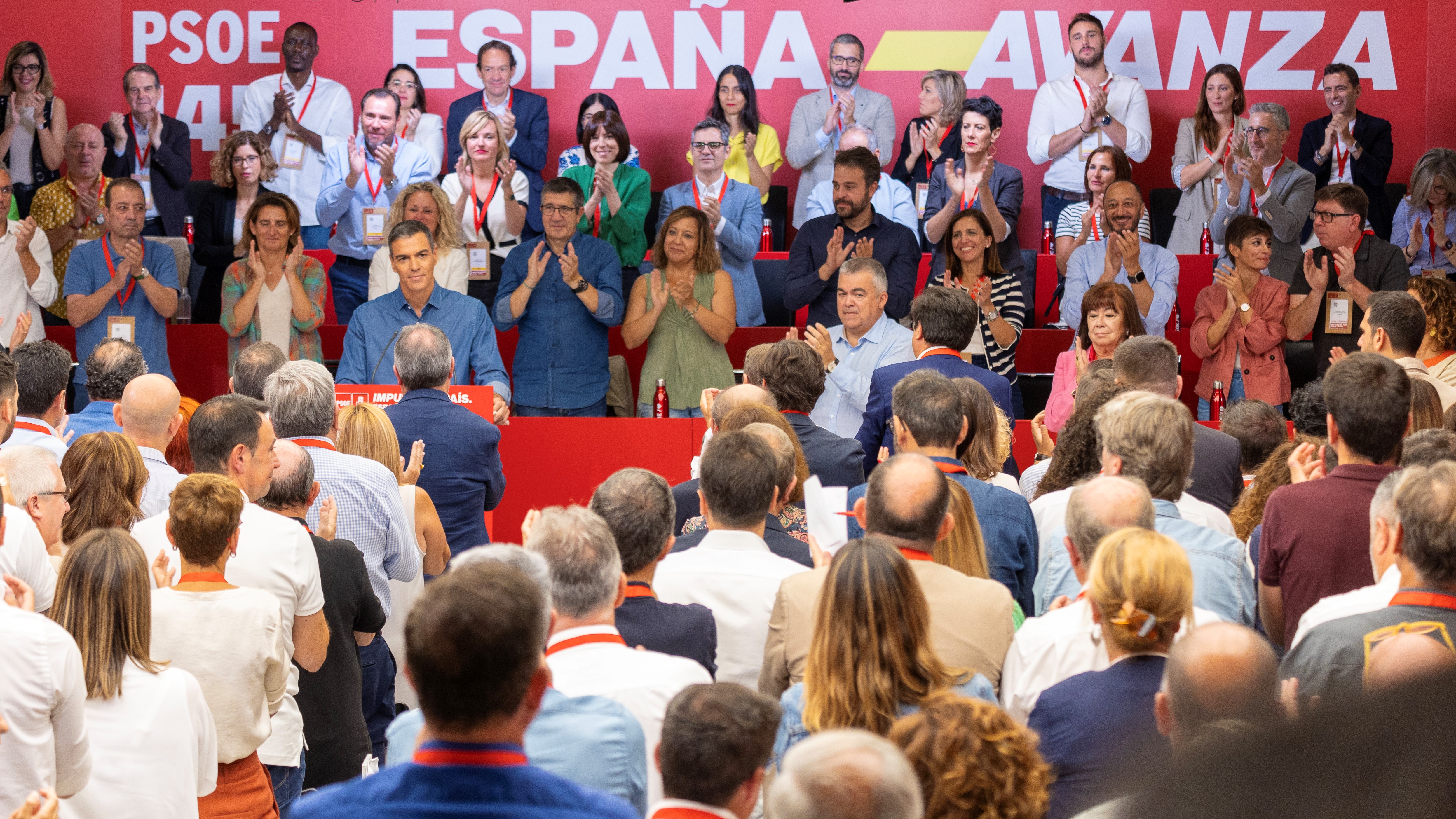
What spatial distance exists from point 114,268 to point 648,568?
5544mm

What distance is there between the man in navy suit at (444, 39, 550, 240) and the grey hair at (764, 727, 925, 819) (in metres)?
7.73

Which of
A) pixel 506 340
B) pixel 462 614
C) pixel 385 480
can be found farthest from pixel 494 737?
pixel 506 340

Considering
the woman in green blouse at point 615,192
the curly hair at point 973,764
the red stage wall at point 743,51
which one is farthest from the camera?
the red stage wall at point 743,51

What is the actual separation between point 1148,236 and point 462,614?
7525 millimetres

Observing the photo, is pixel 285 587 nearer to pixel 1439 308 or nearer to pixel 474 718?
pixel 474 718

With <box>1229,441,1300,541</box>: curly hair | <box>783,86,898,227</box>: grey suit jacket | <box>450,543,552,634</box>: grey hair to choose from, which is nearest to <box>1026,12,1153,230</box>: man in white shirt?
<box>783,86,898,227</box>: grey suit jacket

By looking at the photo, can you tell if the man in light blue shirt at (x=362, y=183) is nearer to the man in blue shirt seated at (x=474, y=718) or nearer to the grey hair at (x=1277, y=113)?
the grey hair at (x=1277, y=113)

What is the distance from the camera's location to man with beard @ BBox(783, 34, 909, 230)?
9.09 m

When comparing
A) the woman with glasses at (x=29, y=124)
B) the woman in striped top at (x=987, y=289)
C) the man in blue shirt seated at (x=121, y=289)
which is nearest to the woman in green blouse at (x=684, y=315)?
the woman in striped top at (x=987, y=289)

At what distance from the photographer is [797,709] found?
228cm

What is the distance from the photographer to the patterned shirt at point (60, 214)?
321 inches

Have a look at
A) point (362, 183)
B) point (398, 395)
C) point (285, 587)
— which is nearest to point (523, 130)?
point (362, 183)

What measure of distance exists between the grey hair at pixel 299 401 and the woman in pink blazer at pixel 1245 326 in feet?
16.0

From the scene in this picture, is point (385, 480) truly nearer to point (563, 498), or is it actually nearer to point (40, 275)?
point (563, 498)
